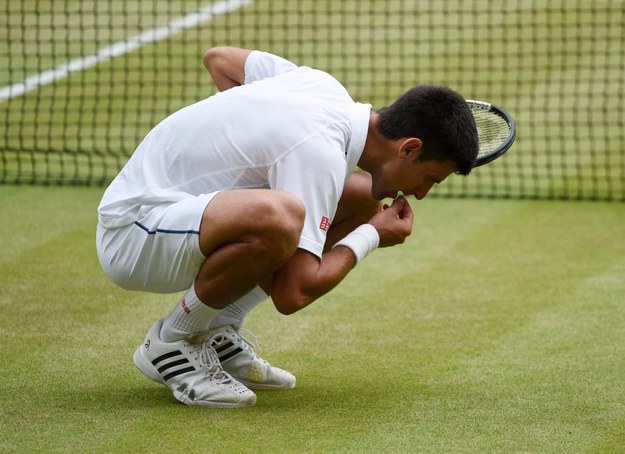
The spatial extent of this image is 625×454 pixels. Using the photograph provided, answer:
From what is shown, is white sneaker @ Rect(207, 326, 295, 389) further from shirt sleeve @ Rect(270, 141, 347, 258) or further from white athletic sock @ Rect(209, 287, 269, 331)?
shirt sleeve @ Rect(270, 141, 347, 258)

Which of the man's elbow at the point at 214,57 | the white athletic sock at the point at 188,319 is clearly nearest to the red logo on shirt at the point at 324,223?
the white athletic sock at the point at 188,319

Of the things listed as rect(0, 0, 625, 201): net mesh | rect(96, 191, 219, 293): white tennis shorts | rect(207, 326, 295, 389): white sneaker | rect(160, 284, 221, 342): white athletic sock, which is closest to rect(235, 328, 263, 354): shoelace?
rect(207, 326, 295, 389): white sneaker

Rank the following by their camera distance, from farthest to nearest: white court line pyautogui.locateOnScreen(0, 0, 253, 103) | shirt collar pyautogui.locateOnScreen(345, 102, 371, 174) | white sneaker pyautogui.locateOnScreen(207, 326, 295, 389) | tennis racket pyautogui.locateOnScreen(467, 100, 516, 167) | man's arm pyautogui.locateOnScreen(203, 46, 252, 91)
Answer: white court line pyautogui.locateOnScreen(0, 0, 253, 103), man's arm pyautogui.locateOnScreen(203, 46, 252, 91), tennis racket pyautogui.locateOnScreen(467, 100, 516, 167), white sneaker pyautogui.locateOnScreen(207, 326, 295, 389), shirt collar pyautogui.locateOnScreen(345, 102, 371, 174)

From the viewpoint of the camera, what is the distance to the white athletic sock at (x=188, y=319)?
390 cm

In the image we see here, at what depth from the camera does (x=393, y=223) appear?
3.98 m

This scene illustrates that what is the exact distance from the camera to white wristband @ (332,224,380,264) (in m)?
3.84

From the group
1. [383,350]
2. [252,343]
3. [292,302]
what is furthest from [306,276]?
[383,350]

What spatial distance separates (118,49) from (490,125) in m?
7.47

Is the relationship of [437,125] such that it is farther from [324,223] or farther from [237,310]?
[237,310]

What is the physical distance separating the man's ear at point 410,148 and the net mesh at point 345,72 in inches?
152

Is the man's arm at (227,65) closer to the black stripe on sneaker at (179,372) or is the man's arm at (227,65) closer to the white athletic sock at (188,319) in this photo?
the white athletic sock at (188,319)

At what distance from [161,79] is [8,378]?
267 inches

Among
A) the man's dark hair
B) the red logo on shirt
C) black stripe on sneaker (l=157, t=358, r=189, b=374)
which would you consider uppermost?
the man's dark hair

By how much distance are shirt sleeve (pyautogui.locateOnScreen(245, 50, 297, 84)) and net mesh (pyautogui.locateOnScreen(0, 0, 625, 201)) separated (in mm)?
3472
